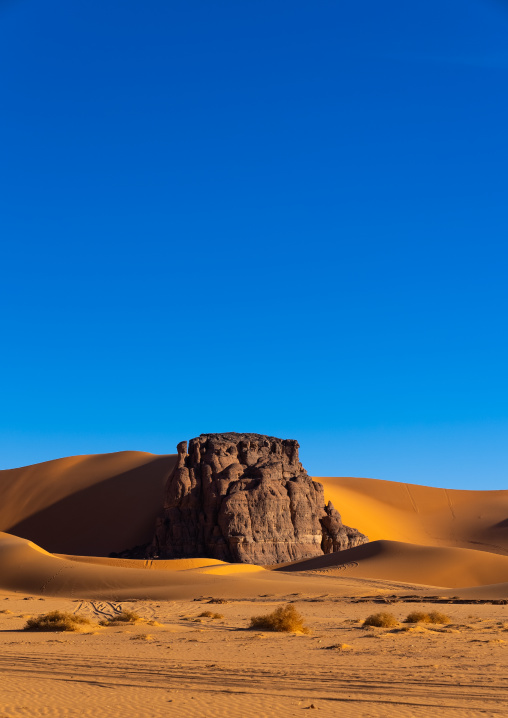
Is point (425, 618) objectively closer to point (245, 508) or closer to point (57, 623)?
point (57, 623)

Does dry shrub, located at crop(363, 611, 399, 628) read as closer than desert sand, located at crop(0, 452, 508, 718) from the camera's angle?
No

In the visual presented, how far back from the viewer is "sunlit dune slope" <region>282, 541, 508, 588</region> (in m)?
37.5

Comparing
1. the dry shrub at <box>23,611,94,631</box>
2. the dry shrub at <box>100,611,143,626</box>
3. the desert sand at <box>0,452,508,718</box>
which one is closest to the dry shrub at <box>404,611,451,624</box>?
the desert sand at <box>0,452,508,718</box>

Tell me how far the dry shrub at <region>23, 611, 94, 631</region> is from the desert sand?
12.6 inches

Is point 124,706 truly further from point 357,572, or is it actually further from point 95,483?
point 95,483

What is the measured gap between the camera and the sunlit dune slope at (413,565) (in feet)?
123

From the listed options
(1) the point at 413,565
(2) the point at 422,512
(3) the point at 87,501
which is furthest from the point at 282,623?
(2) the point at 422,512

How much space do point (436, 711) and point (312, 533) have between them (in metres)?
37.1

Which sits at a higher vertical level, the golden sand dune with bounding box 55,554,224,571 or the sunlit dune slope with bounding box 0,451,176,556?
the sunlit dune slope with bounding box 0,451,176,556

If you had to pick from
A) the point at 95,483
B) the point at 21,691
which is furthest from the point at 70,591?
the point at 95,483

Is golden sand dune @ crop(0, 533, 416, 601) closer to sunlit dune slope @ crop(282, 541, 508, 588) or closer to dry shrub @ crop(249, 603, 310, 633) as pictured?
Answer: sunlit dune slope @ crop(282, 541, 508, 588)

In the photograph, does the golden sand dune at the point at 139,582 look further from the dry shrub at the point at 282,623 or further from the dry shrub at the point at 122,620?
the dry shrub at the point at 282,623

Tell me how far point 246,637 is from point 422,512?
65586 mm

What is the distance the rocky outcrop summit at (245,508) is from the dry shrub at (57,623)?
75.2ft
